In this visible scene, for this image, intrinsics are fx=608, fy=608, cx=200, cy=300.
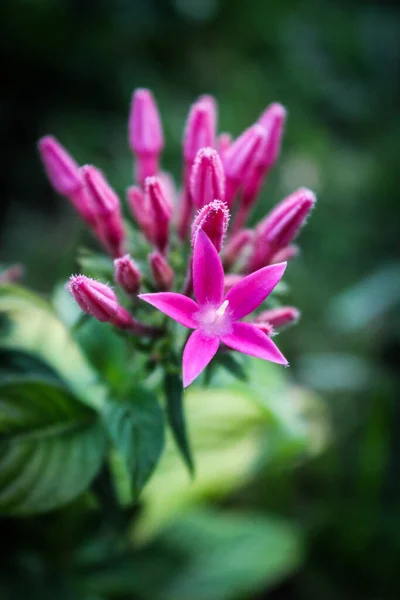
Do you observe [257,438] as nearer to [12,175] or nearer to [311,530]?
[311,530]

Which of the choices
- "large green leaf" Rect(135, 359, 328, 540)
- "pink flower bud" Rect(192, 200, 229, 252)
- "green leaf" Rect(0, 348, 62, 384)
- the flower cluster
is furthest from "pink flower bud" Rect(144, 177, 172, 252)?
"large green leaf" Rect(135, 359, 328, 540)

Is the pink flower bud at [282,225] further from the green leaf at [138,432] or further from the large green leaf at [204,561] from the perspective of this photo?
the large green leaf at [204,561]

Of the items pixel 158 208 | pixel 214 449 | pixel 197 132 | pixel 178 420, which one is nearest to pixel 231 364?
pixel 178 420

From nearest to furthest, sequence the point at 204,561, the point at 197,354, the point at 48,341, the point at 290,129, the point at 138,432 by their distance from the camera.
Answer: the point at 197,354
the point at 138,432
the point at 48,341
the point at 204,561
the point at 290,129

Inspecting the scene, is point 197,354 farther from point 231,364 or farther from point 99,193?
point 99,193

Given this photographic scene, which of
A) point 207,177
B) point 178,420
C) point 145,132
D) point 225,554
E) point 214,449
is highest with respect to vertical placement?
point 145,132

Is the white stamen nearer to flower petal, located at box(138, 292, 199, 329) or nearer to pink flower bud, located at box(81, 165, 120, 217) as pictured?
flower petal, located at box(138, 292, 199, 329)

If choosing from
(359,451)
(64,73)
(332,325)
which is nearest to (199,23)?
(64,73)
